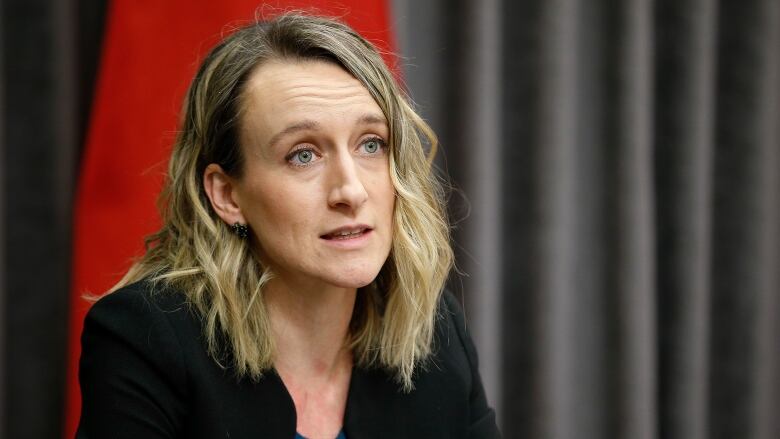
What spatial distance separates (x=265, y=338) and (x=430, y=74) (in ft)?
2.99

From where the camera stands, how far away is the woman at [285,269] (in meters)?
1.04

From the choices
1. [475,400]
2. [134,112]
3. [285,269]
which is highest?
[134,112]

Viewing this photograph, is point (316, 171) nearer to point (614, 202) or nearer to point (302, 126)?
point (302, 126)

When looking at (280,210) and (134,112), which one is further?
(134,112)

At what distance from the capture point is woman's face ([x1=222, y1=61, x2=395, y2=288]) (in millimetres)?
1046

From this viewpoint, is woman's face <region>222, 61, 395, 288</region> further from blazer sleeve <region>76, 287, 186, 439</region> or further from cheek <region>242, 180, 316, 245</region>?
blazer sleeve <region>76, 287, 186, 439</region>

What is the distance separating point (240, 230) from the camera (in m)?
1.13

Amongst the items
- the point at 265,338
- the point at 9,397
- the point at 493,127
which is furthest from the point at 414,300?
the point at 9,397

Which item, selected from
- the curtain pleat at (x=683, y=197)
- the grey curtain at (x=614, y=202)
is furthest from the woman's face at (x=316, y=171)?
the curtain pleat at (x=683, y=197)

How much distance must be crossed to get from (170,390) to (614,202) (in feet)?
3.77

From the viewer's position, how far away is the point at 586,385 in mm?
1968

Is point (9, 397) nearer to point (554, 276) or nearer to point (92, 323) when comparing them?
point (92, 323)

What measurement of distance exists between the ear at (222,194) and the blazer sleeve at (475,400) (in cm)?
36

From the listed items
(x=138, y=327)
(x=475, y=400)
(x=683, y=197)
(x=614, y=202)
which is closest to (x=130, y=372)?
(x=138, y=327)
